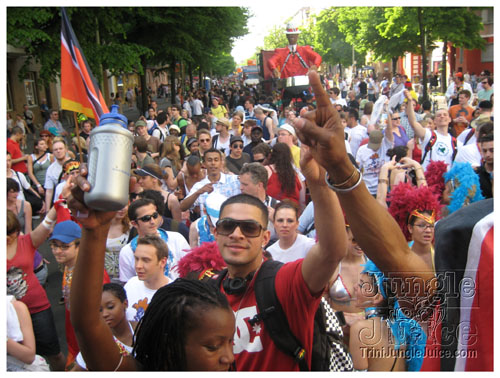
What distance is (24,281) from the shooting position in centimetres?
421

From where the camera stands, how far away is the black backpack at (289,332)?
219 cm

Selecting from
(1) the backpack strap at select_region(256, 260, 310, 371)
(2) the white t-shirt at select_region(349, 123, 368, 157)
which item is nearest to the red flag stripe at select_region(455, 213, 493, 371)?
(1) the backpack strap at select_region(256, 260, 310, 371)

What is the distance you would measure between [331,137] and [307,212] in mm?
3798

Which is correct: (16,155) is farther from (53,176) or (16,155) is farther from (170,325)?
(170,325)

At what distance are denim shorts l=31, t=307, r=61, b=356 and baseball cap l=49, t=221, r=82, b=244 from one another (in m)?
0.66

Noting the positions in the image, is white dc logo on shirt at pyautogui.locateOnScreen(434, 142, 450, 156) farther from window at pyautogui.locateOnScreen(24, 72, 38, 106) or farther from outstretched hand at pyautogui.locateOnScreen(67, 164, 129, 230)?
window at pyautogui.locateOnScreen(24, 72, 38, 106)

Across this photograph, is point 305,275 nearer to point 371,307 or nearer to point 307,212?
point 371,307

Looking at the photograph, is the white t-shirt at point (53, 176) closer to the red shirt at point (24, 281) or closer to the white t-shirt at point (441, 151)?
the red shirt at point (24, 281)

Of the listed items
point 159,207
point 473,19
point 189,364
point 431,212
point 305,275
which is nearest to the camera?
point 189,364

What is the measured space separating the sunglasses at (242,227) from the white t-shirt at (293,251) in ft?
5.18

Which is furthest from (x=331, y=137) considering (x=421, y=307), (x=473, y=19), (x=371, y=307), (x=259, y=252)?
(x=473, y=19)

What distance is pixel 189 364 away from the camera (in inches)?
74.9

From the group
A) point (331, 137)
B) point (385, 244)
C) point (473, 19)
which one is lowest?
point (385, 244)

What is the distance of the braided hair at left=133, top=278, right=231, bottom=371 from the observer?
1920 mm
